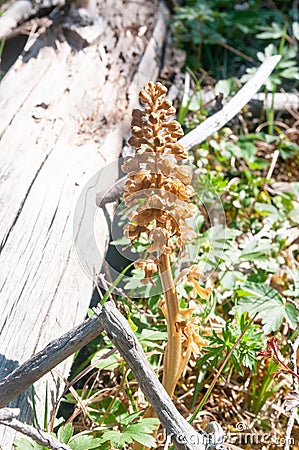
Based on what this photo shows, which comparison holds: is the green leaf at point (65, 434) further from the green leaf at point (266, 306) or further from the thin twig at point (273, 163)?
the thin twig at point (273, 163)

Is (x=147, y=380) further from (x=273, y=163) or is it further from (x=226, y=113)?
(x=273, y=163)

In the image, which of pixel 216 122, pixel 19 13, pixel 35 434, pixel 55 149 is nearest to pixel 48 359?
pixel 35 434

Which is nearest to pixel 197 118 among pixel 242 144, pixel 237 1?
pixel 242 144

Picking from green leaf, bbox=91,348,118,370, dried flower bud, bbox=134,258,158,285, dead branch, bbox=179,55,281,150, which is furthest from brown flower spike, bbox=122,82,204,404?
dead branch, bbox=179,55,281,150

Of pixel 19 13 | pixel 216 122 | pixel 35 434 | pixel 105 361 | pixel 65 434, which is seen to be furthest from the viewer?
pixel 19 13

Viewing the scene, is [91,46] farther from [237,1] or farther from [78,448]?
[78,448]
